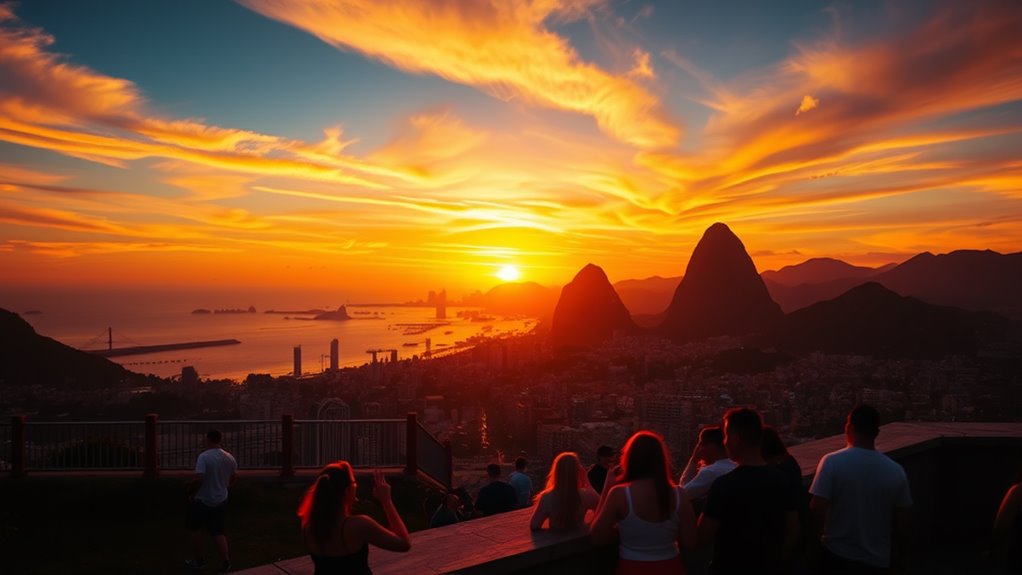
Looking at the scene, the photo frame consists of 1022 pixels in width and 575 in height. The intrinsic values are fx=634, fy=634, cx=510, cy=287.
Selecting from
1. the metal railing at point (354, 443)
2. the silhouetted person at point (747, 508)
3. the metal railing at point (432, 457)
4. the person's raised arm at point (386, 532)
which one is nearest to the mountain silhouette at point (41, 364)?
the metal railing at point (354, 443)

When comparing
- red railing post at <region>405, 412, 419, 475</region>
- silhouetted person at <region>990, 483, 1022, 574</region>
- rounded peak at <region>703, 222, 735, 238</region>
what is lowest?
red railing post at <region>405, 412, 419, 475</region>

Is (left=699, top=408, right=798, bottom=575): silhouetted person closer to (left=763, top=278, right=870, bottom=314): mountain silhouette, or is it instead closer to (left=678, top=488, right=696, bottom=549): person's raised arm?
(left=678, top=488, right=696, bottom=549): person's raised arm

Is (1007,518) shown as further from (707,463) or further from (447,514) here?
(447,514)

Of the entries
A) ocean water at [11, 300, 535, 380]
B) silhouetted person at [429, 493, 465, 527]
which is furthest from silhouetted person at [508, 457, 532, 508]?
ocean water at [11, 300, 535, 380]

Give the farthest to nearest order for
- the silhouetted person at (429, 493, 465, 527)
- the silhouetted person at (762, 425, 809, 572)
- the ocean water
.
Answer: the ocean water, the silhouetted person at (429, 493, 465, 527), the silhouetted person at (762, 425, 809, 572)

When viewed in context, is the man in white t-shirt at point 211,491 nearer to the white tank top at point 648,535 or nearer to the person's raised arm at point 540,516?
the person's raised arm at point 540,516

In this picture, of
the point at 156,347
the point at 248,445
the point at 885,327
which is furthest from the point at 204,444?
the point at 156,347

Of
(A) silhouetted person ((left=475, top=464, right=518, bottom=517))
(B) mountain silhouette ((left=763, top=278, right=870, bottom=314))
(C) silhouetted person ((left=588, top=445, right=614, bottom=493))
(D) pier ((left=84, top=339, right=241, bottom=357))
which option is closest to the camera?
(C) silhouetted person ((left=588, top=445, right=614, bottom=493))

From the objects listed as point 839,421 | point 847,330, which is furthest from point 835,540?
point 847,330
